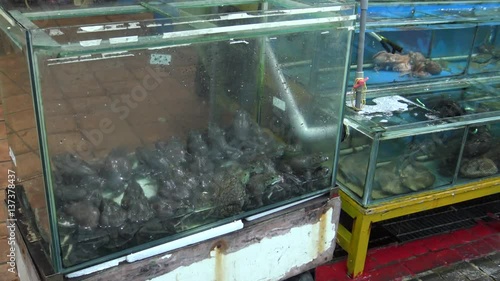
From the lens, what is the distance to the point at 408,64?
308 centimetres

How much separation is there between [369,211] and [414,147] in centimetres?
45

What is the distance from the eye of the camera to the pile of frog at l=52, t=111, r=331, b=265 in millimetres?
1492

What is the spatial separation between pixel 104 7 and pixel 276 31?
704 millimetres

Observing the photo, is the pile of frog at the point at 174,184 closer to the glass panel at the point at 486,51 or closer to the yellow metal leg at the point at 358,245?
the yellow metal leg at the point at 358,245

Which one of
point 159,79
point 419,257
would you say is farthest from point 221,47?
point 419,257

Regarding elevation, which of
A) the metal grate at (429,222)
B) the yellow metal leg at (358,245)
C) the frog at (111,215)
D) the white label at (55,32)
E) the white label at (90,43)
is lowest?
the metal grate at (429,222)

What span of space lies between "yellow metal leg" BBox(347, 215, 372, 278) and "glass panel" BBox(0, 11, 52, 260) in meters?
1.43

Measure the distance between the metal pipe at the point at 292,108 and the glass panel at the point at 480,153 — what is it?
0.99 metres

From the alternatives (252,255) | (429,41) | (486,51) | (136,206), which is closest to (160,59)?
(136,206)

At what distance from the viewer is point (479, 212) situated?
3.02m

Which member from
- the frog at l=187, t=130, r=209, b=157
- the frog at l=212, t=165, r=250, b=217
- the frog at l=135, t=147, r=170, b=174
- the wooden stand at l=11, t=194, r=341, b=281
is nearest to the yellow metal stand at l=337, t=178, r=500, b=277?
the wooden stand at l=11, t=194, r=341, b=281

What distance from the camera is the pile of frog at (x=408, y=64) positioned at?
9.85 feet

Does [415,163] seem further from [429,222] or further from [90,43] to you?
[90,43]

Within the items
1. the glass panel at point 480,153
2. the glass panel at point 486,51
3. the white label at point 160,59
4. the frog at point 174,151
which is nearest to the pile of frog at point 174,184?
the frog at point 174,151
